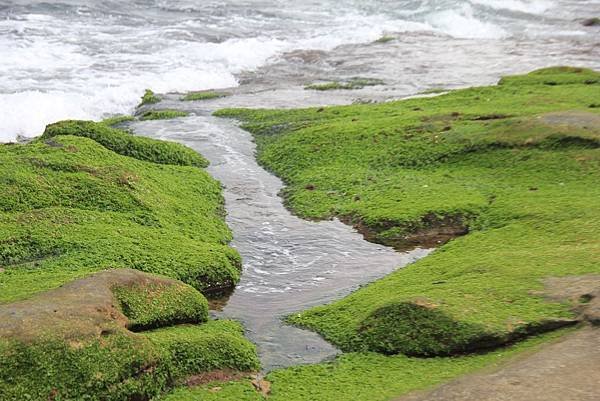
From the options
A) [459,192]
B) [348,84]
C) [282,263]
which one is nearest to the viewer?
[282,263]

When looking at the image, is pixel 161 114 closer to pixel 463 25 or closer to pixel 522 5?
pixel 463 25

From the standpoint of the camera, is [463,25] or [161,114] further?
[463,25]

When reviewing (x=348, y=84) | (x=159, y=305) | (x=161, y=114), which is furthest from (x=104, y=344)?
(x=348, y=84)

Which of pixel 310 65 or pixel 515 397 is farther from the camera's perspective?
pixel 310 65

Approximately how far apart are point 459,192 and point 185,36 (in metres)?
36.8

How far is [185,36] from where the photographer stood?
52.7 metres

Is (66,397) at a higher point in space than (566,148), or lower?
lower

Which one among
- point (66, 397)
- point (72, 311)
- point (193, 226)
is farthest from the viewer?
point (193, 226)

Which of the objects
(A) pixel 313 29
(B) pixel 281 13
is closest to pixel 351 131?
(A) pixel 313 29

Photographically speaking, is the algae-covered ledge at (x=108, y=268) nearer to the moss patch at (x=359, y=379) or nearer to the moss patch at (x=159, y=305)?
the moss patch at (x=159, y=305)

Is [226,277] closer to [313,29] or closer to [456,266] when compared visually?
[456,266]

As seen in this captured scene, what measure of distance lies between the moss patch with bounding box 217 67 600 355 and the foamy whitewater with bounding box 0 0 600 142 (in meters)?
8.57

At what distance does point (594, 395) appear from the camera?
937 centimetres

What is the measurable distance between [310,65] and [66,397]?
120 ft
